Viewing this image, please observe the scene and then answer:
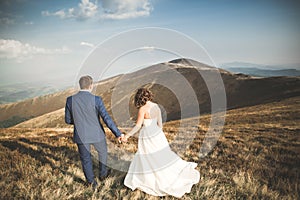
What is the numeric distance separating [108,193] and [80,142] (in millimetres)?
1651

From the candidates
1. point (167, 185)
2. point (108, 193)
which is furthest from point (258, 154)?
point (108, 193)

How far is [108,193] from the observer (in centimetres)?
614

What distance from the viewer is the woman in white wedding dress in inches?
238

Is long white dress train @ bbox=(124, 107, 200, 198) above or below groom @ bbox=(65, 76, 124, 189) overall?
below

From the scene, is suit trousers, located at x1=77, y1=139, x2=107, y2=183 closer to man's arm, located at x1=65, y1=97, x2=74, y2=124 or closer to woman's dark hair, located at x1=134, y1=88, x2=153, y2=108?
man's arm, located at x1=65, y1=97, x2=74, y2=124

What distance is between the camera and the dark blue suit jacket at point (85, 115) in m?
5.94

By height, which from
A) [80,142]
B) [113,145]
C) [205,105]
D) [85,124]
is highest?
[85,124]

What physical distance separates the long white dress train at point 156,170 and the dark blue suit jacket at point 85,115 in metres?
1.29

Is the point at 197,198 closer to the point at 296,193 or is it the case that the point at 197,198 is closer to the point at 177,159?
the point at 177,159

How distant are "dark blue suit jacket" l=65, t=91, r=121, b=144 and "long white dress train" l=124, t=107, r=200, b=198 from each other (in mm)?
1289

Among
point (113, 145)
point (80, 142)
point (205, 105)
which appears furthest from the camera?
point (205, 105)

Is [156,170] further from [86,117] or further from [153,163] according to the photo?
[86,117]

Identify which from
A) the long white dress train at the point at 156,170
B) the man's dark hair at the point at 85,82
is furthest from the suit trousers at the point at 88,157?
the man's dark hair at the point at 85,82

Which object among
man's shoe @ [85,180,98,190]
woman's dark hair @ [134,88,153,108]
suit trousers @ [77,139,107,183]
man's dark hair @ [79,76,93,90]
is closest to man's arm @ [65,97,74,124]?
man's dark hair @ [79,76,93,90]
